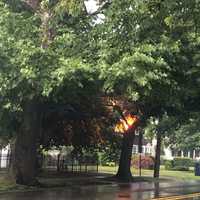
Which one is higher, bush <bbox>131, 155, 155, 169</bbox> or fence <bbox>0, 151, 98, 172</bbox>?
bush <bbox>131, 155, 155, 169</bbox>

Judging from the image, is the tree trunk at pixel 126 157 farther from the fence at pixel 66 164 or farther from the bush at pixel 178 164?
the bush at pixel 178 164

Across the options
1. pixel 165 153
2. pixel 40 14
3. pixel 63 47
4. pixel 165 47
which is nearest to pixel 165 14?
pixel 165 47

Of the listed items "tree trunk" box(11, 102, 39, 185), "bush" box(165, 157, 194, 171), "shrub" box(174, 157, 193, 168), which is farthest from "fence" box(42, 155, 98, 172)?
"shrub" box(174, 157, 193, 168)

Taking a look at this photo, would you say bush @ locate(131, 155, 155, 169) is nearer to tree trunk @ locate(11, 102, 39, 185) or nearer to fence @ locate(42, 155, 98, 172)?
fence @ locate(42, 155, 98, 172)

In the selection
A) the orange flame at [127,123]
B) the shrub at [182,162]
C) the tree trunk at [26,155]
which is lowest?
the tree trunk at [26,155]

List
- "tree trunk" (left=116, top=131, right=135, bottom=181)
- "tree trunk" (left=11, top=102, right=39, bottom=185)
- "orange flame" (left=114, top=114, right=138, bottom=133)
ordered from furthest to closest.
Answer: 1. "tree trunk" (left=116, top=131, right=135, bottom=181)
2. "orange flame" (left=114, top=114, right=138, bottom=133)
3. "tree trunk" (left=11, top=102, right=39, bottom=185)

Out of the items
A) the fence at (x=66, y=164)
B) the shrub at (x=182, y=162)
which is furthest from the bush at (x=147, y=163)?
the fence at (x=66, y=164)

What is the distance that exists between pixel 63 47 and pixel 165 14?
16.1ft

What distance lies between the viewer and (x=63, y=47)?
19.9 meters

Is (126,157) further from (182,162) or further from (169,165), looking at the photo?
(182,162)

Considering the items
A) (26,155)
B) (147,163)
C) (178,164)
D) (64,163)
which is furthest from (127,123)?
(178,164)

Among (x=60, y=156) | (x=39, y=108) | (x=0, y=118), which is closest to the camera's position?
(x=0, y=118)

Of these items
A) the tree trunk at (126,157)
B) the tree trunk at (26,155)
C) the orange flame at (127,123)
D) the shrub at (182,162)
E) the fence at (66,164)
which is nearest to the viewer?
the tree trunk at (26,155)

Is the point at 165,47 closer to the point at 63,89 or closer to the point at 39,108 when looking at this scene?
the point at 63,89
